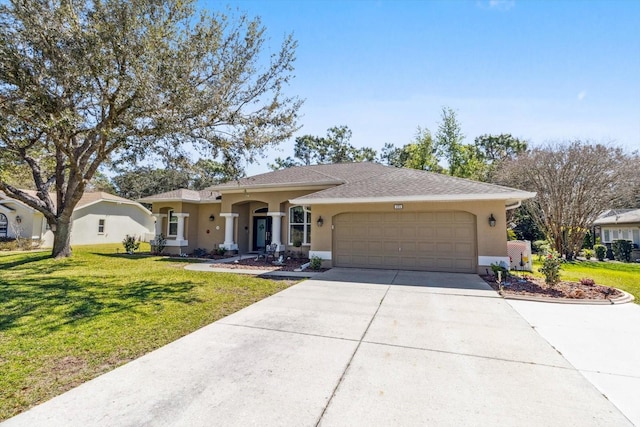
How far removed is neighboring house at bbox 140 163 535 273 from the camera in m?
10.1

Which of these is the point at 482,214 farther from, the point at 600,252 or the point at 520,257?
the point at 600,252

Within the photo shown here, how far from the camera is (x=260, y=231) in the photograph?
1755cm

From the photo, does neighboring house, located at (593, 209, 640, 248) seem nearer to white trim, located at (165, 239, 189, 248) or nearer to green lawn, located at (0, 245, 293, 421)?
green lawn, located at (0, 245, 293, 421)

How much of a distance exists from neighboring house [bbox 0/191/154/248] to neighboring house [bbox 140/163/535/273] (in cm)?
1232

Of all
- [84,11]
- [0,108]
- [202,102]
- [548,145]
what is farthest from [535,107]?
[0,108]

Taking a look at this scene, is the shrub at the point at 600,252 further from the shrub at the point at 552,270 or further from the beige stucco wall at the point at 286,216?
the shrub at the point at 552,270

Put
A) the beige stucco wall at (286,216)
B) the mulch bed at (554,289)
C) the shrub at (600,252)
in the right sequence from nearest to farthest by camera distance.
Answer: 1. the mulch bed at (554,289)
2. the beige stucco wall at (286,216)
3. the shrub at (600,252)

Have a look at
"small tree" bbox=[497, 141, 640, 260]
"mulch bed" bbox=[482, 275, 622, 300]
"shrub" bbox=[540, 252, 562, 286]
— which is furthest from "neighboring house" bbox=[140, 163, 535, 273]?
"small tree" bbox=[497, 141, 640, 260]

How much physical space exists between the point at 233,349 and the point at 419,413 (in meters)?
2.67

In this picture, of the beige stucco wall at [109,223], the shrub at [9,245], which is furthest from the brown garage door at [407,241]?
the beige stucco wall at [109,223]

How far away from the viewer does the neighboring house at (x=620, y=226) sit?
65.2ft

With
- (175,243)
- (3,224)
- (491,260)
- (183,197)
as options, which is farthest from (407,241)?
(3,224)

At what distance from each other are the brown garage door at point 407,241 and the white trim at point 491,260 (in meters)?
0.22

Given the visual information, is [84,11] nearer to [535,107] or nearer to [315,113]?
[315,113]
